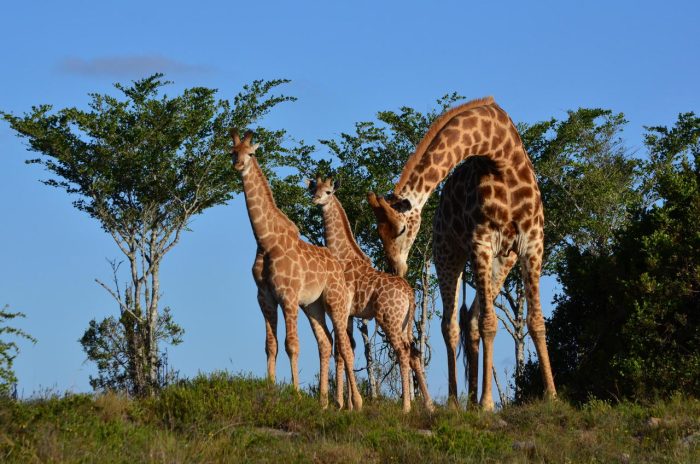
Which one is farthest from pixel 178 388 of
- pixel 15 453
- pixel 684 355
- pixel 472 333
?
pixel 684 355

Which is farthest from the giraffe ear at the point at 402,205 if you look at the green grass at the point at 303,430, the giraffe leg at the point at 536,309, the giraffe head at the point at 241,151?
the green grass at the point at 303,430

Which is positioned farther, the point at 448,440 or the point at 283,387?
the point at 283,387

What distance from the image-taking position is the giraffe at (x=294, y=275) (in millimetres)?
13336

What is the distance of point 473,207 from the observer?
43.2 feet

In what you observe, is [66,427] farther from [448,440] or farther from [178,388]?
[448,440]

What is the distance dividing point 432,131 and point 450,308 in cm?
267

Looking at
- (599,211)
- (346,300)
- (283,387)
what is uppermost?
(599,211)

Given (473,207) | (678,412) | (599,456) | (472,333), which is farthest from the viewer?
(472,333)

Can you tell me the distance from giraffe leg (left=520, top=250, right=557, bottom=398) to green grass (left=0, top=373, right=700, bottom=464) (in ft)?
1.84

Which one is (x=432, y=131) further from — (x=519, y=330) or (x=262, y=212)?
(x=519, y=330)

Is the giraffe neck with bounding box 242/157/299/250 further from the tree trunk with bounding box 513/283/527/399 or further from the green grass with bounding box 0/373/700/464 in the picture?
the tree trunk with bounding box 513/283/527/399

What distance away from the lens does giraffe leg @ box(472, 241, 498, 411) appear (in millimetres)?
Answer: 12891

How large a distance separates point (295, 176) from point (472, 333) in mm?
15971

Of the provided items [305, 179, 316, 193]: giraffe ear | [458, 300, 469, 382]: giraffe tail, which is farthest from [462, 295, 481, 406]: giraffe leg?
[305, 179, 316, 193]: giraffe ear
